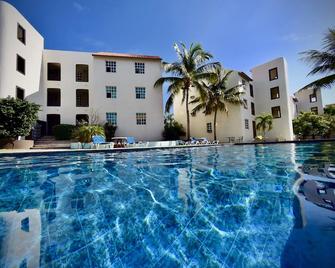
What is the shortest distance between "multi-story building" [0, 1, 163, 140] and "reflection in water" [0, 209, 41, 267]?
1732cm

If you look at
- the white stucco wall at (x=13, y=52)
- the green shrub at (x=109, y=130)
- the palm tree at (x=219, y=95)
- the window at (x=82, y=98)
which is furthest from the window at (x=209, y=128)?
the white stucco wall at (x=13, y=52)

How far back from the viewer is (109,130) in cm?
1855

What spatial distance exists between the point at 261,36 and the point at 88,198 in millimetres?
18554

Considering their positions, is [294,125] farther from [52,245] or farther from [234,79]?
[52,245]

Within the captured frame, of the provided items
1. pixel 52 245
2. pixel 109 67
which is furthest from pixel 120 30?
pixel 52 245

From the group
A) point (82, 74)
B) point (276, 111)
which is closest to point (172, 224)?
point (82, 74)

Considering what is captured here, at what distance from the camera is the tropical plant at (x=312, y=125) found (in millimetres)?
23953

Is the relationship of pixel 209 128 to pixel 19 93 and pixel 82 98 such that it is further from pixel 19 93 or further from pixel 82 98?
pixel 19 93

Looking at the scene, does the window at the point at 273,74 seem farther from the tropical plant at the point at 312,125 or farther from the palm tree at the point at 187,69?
the palm tree at the point at 187,69

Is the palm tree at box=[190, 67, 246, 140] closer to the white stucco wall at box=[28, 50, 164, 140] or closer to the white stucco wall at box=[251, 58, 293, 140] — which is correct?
the white stucco wall at box=[28, 50, 164, 140]

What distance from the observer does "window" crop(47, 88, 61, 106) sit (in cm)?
2024

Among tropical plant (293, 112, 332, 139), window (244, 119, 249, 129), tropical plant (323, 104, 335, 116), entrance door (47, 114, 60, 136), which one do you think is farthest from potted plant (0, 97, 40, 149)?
tropical plant (323, 104, 335, 116)

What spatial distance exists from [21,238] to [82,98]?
2077cm

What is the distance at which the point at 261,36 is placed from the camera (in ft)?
53.6
